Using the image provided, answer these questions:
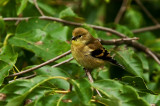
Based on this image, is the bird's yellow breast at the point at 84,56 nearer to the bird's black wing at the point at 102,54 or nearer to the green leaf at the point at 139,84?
the bird's black wing at the point at 102,54

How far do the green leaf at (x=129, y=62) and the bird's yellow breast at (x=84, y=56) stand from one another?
0.87 feet

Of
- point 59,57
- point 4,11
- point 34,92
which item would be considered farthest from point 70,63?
point 4,11

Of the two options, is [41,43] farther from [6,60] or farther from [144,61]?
[144,61]

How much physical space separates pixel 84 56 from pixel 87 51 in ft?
0.39

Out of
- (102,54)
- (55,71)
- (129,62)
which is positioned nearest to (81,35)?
(102,54)

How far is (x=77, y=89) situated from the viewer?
204cm

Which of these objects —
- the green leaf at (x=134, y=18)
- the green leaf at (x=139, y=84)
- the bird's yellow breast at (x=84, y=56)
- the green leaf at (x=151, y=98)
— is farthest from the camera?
the green leaf at (x=134, y=18)

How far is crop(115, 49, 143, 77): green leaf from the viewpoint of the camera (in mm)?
3019

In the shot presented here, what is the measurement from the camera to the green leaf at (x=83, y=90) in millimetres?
1982

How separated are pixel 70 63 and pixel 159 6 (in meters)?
3.98

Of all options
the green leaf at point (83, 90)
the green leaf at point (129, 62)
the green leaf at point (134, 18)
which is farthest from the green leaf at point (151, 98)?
the green leaf at point (134, 18)

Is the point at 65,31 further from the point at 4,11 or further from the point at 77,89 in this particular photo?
the point at 77,89

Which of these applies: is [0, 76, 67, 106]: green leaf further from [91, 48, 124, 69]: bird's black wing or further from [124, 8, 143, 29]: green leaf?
[124, 8, 143, 29]: green leaf

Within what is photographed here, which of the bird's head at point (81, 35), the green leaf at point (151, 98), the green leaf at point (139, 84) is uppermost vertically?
the bird's head at point (81, 35)
